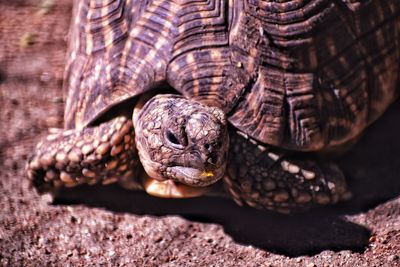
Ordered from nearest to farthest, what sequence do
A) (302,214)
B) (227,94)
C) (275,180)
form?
(227,94), (275,180), (302,214)

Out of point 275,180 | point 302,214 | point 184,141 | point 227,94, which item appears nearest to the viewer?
point 184,141

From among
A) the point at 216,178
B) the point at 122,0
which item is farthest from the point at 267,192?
the point at 122,0

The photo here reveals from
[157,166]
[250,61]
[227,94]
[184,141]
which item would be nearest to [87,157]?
[157,166]

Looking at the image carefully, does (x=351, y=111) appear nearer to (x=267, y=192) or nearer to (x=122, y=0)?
(x=267, y=192)

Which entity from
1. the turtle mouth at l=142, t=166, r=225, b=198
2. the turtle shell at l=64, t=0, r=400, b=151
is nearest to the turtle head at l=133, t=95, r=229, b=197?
the turtle mouth at l=142, t=166, r=225, b=198

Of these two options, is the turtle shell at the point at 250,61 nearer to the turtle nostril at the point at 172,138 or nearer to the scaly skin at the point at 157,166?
the scaly skin at the point at 157,166

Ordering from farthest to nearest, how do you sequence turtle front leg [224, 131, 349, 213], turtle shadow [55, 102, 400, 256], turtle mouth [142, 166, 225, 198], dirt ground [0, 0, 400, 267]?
turtle front leg [224, 131, 349, 213]
turtle shadow [55, 102, 400, 256]
dirt ground [0, 0, 400, 267]
turtle mouth [142, 166, 225, 198]

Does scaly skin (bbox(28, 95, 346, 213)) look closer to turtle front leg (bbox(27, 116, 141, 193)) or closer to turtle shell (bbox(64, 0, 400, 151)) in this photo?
turtle front leg (bbox(27, 116, 141, 193))

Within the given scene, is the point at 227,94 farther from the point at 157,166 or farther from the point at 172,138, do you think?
the point at 157,166
